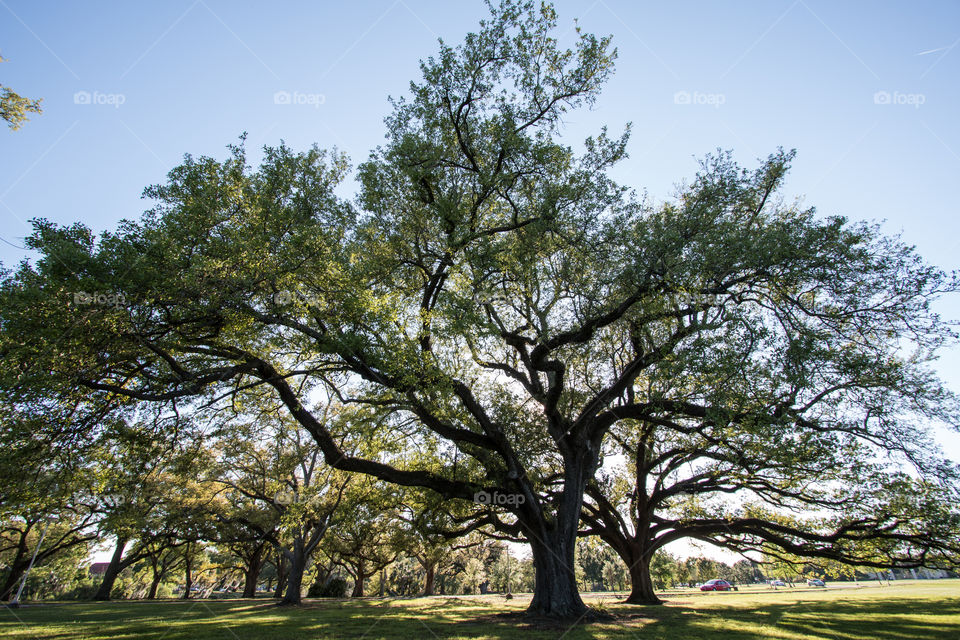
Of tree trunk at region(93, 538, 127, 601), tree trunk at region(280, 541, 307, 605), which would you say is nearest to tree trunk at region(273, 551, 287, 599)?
tree trunk at region(93, 538, 127, 601)

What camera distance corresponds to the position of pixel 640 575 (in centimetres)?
2131

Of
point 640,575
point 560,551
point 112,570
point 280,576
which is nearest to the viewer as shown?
point 560,551

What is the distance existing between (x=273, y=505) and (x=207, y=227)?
999 inches

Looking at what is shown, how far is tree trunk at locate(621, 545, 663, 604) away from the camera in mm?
21031

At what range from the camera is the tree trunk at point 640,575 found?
21.0 meters

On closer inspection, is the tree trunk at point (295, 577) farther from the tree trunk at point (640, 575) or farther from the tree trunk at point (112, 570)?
the tree trunk at point (640, 575)

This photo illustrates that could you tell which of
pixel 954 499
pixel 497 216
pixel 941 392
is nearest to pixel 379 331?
pixel 497 216

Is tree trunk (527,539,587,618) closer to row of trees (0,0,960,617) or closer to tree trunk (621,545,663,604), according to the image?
row of trees (0,0,960,617)

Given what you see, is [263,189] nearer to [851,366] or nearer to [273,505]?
[851,366]

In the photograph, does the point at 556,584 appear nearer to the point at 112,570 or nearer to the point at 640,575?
the point at 640,575

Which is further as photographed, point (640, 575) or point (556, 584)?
point (640, 575)

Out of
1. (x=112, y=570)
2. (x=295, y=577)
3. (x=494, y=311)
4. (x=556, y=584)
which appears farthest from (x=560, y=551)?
(x=112, y=570)

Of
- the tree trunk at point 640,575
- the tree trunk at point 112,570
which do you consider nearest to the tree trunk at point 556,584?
the tree trunk at point 640,575

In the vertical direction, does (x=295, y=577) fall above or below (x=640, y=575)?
below
